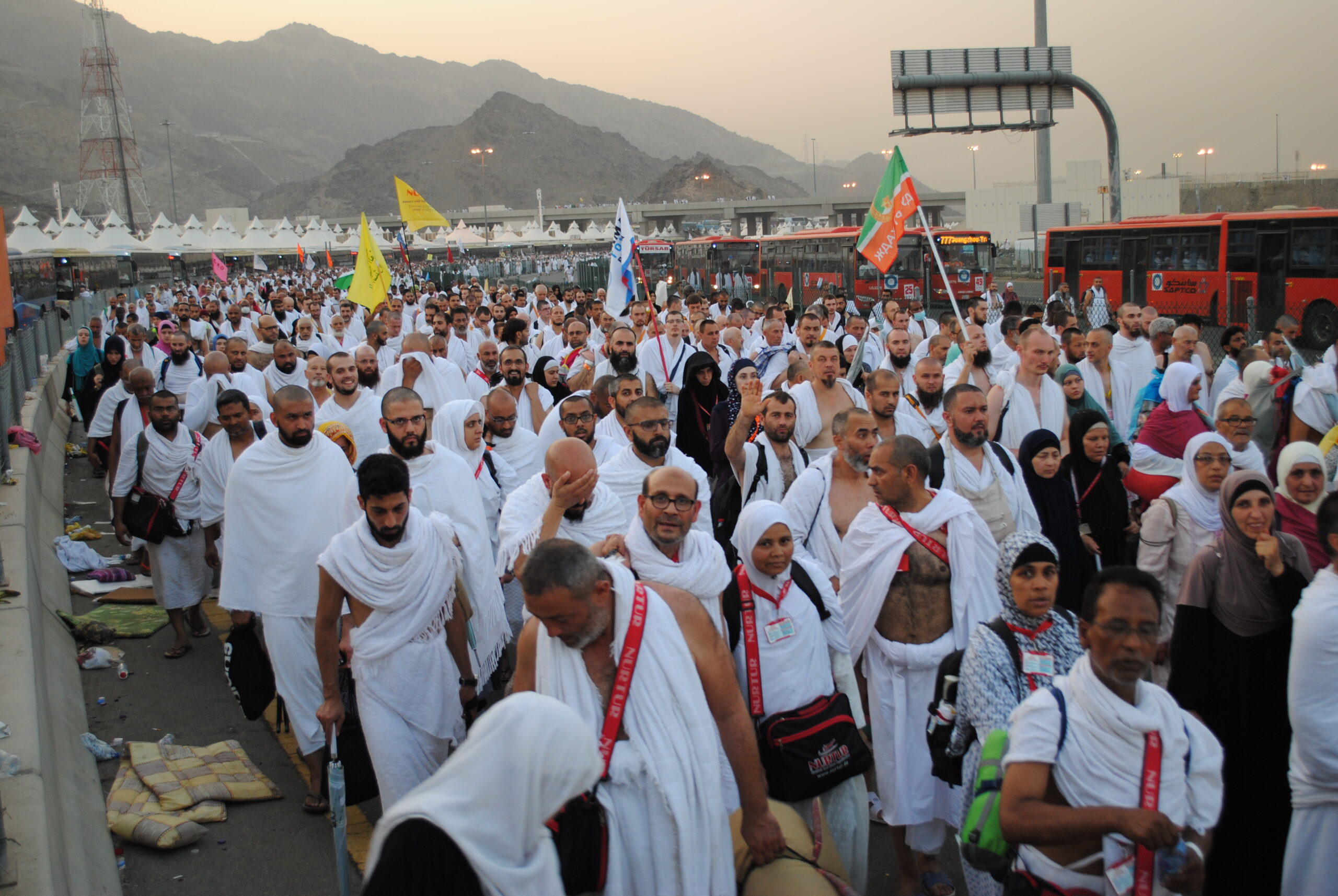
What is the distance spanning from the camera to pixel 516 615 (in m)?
5.99

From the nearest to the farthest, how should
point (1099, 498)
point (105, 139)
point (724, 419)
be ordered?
point (1099, 498)
point (724, 419)
point (105, 139)

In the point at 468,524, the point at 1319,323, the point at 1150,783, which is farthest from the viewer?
the point at 1319,323

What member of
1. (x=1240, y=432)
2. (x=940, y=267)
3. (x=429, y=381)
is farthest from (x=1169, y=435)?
(x=429, y=381)

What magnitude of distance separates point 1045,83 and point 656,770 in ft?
78.7

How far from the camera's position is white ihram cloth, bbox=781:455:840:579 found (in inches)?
189

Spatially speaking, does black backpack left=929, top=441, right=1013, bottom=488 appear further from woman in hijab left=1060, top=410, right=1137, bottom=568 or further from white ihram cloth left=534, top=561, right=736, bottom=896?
white ihram cloth left=534, top=561, right=736, bottom=896

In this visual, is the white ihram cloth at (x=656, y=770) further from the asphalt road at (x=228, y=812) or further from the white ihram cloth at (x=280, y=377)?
the white ihram cloth at (x=280, y=377)

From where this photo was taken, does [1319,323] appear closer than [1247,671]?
No

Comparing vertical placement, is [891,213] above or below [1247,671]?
above

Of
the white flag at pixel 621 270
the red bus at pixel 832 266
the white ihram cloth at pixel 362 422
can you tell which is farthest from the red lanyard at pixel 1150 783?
the red bus at pixel 832 266

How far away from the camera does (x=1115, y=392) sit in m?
8.09

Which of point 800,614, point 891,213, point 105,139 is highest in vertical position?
point 105,139

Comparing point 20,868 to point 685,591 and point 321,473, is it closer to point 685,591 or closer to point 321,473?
point 685,591

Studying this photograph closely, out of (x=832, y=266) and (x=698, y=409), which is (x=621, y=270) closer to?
(x=698, y=409)
